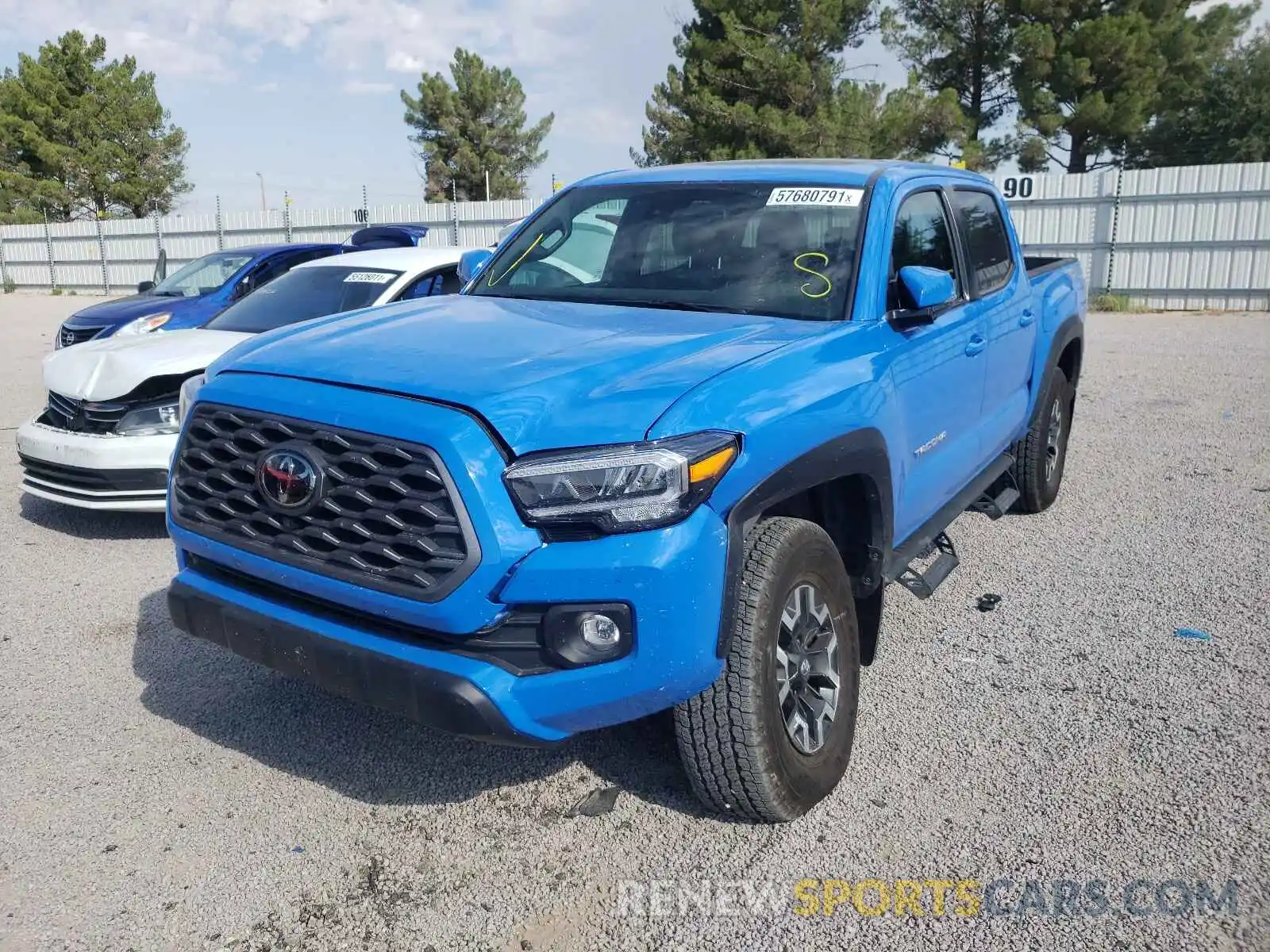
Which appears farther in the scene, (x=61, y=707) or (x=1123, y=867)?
(x=61, y=707)

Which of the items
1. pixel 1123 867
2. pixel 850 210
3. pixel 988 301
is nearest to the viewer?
pixel 1123 867

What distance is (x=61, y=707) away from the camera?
3.81m

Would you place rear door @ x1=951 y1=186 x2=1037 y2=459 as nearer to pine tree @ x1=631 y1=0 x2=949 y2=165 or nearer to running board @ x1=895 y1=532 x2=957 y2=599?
running board @ x1=895 y1=532 x2=957 y2=599

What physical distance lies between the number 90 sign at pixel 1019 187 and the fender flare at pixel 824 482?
60.6 ft

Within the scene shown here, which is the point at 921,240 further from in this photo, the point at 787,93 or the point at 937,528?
the point at 787,93

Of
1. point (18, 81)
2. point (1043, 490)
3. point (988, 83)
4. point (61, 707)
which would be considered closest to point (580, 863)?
point (61, 707)

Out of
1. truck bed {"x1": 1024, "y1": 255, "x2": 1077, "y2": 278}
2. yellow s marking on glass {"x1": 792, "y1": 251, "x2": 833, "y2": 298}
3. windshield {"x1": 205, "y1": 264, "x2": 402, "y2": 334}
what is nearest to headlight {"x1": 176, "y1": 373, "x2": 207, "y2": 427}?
yellow s marking on glass {"x1": 792, "y1": 251, "x2": 833, "y2": 298}

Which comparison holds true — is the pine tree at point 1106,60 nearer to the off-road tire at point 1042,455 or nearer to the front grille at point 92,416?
the off-road tire at point 1042,455

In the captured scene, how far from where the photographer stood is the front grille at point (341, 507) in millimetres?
2512

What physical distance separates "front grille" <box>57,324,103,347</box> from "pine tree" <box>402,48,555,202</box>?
3310cm

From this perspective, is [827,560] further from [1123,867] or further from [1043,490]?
[1043,490]

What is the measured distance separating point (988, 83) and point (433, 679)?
33081mm

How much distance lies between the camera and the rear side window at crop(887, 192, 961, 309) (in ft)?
12.5

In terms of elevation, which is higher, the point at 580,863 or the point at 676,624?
the point at 676,624
